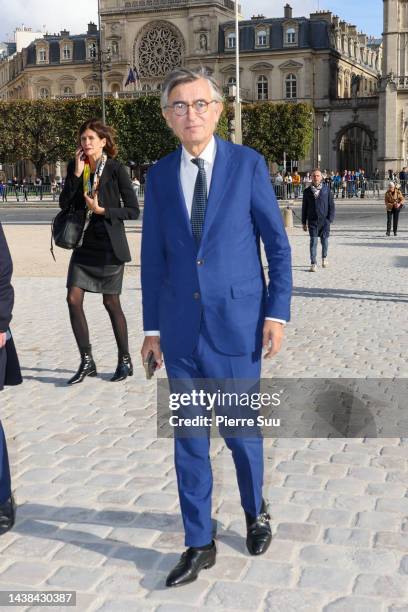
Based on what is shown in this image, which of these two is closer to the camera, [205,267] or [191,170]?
[205,267]

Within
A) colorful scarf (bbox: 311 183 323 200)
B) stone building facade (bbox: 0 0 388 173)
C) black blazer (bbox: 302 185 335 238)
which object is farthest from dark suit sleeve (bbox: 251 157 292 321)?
stone building facade (bbox: 0 0 388 173)

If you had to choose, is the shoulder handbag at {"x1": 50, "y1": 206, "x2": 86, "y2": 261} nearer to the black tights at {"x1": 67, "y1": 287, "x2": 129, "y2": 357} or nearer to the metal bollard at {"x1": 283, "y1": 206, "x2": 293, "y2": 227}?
the black tights at {"x1": 67, "y1": 287, "x2": 129, "y2": 357}

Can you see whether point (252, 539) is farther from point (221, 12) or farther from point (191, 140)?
point (221, 12)

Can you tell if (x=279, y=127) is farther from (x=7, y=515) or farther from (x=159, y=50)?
(x=7, y=515)

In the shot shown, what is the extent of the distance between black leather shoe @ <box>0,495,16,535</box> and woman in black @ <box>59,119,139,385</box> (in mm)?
2840

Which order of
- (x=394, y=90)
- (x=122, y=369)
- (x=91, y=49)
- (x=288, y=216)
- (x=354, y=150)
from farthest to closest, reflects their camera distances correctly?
1. (x=354, y=150)
2. (x=91, y=49)
3. (x=394, y=90)
4. (x=288, y=216)
5. (x=122, y=369)

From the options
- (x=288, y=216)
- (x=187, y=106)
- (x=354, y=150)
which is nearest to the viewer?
(x=187, y=106)

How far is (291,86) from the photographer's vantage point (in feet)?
257

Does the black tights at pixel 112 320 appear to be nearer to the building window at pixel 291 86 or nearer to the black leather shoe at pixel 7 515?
the black leather shoe at pixel 7 515

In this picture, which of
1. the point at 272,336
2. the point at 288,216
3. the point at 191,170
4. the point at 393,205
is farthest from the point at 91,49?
the point at 272,336

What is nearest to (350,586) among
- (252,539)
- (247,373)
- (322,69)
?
(252,539)

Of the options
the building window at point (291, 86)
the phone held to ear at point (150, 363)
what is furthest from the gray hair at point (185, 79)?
the building window at point (291, 86)

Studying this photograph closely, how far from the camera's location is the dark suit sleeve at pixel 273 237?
351cm

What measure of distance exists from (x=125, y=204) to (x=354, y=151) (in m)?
83.8
